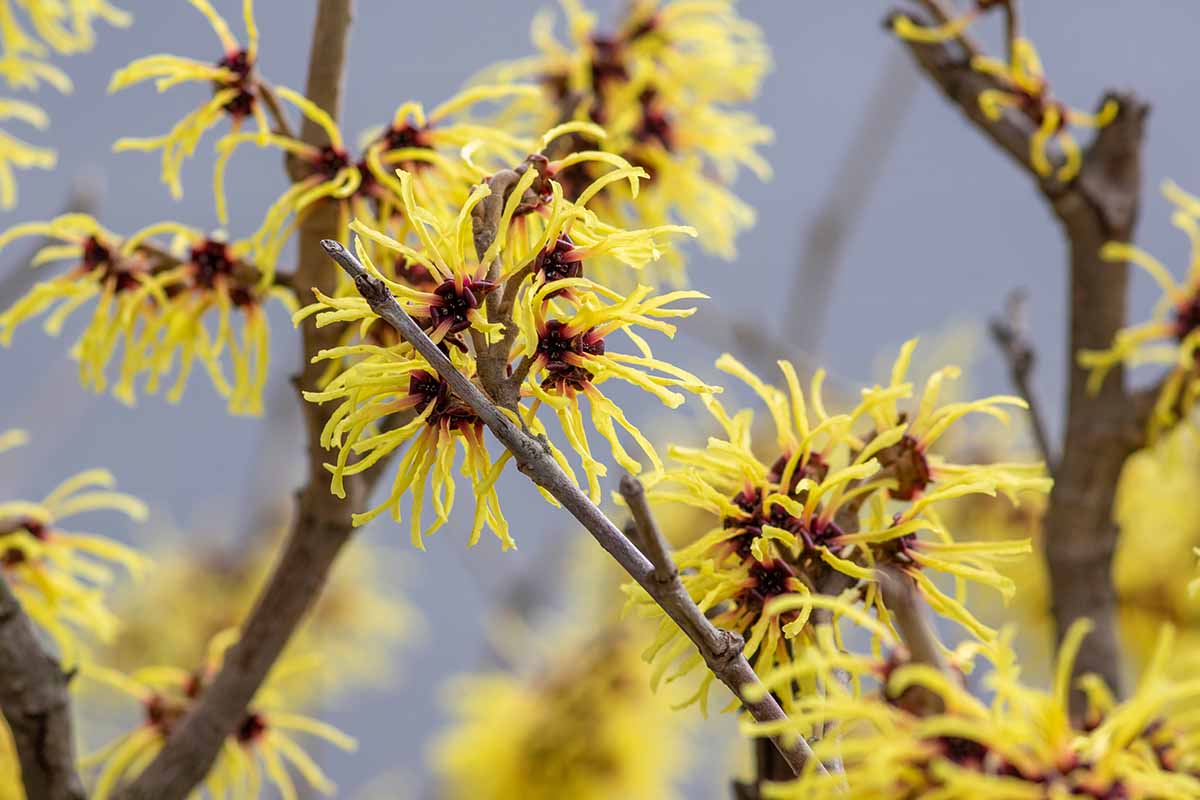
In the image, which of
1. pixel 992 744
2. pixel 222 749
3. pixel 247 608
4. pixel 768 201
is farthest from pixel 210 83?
pixel 768 201

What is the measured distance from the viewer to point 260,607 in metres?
0.75

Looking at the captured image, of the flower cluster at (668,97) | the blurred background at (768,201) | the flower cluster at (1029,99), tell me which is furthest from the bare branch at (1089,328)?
the blurred background at (768,201)

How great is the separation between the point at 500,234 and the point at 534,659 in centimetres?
119

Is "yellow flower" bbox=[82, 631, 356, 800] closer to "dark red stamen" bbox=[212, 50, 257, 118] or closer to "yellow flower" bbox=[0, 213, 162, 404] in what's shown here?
"yellow flower" bbox=[0, 213, 162, 404]

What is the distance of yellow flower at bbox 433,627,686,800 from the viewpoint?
4.84ft

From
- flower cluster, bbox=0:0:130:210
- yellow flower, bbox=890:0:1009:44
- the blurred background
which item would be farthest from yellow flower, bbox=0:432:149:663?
the blurred background

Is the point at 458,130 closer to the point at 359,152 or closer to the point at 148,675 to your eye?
the point at 359,152

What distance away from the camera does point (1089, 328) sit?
913mm

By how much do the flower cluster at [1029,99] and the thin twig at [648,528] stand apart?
20.2 inches

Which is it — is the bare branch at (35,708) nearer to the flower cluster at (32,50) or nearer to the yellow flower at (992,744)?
the flower cluster at (32,50)

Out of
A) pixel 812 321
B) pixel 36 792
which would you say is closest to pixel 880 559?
pixel 36 792

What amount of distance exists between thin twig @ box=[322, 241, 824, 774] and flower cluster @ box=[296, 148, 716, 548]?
1.2 inches

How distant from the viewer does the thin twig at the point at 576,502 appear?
1.44 ft

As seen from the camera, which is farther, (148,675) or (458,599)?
(458,599)
